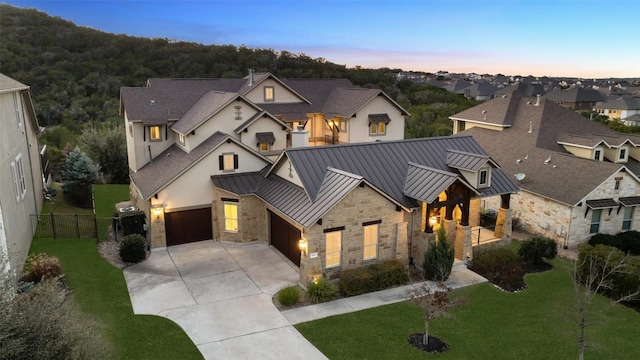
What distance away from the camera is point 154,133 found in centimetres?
2884

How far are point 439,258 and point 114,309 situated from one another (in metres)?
13.2

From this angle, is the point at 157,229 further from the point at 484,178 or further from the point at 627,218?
the point at 627,218

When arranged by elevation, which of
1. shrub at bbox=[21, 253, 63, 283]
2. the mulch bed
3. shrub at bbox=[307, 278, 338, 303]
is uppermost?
shrub at bbox=[21, 253, 63, 283]

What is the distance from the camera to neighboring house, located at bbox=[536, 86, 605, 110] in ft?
357

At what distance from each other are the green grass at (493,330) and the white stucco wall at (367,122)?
19.3 meters

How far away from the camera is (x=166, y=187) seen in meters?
23.3

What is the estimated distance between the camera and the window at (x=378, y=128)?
37.0 m

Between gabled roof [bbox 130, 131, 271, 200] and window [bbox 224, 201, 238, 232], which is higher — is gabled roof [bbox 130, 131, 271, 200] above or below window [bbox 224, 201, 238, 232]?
above

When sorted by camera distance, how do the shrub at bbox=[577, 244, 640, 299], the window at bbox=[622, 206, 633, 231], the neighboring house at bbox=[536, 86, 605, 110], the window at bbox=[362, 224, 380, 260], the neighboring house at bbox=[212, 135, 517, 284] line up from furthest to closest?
the neighboring house at bbox=[536, 86, 605, 110] → the window at bbox=[622, 206, 633, 231] → the window at bbox=[362, 224, 380, 260] → the neighboring house at bbox=[212, 135, 517, 284] → the shrub at bbox=[577, 244, 640, 299]

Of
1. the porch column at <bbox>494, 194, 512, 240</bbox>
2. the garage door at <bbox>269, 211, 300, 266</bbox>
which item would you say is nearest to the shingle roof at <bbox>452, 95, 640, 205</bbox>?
the porch column at <bbox>494, 194, 512, 240</bbox>

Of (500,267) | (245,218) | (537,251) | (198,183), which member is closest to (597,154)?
(537,251)

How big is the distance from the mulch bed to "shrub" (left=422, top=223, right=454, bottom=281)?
4.50 metres

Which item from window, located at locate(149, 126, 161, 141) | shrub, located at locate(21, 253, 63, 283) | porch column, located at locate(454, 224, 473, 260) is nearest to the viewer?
shrub, located at locate(21, 253, 63, 283)

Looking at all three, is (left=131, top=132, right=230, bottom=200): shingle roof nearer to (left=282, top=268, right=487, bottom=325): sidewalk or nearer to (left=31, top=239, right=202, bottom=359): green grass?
(left=31, top=239, right=202, bottom=359): green grass
